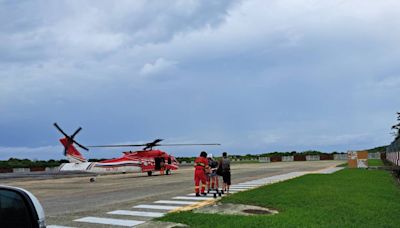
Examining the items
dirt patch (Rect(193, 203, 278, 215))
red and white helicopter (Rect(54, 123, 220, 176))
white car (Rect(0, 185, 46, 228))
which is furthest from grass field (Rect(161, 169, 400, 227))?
red and white helicopter (Rect(54, 123, 220, 176))

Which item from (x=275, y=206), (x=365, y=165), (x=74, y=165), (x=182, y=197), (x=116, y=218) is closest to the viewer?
(x=116, y=218)

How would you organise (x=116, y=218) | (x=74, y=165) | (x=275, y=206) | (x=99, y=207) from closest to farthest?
(x=116, y=218)
(x=275, y=206)
(x=99, y=207)
(x=74, y=165)

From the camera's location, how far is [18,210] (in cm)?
408

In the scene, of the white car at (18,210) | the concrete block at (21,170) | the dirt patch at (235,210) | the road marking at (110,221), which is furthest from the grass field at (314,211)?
Answer: the concrete block at (21,170)

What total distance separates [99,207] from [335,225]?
8461 mm

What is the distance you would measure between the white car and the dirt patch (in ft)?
27.2

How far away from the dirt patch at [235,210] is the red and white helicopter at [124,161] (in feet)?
69.9

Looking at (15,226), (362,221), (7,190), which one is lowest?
(362,221)

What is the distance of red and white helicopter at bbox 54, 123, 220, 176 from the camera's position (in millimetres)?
32969

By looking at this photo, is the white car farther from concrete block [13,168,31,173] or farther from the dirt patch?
concrete block [13,168,31,173]

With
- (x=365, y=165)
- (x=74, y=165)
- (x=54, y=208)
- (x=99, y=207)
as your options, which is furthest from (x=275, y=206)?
(x=365, y=165)

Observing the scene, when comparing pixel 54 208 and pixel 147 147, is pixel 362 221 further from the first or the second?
pixel 147 147

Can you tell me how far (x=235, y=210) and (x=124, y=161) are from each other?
916 inches

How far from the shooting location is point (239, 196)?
15.5 m
